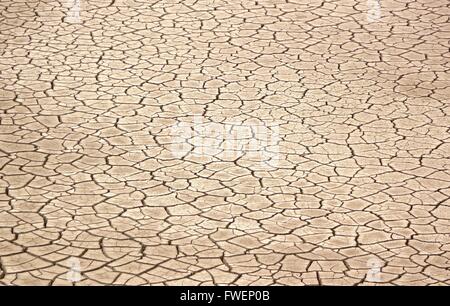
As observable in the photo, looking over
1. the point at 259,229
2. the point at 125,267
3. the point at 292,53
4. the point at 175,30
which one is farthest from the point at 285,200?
the point at 175,30

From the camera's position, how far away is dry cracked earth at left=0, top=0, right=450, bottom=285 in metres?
3.60

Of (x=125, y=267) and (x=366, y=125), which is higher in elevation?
(x=366, y=125)

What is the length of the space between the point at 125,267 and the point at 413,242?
3.89ft

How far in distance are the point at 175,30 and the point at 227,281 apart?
2914 mm

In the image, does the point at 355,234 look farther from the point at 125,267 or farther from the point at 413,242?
the point at 125,267

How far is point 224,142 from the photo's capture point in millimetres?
4578

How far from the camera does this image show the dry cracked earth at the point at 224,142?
360 centimetres

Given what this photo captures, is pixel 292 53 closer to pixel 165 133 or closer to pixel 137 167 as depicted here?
pixel 165 133

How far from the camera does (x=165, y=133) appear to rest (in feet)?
15.3

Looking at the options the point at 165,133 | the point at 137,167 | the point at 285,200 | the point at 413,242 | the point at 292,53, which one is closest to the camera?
the point at 413,242

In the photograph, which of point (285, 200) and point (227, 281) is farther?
point (285, 200)
